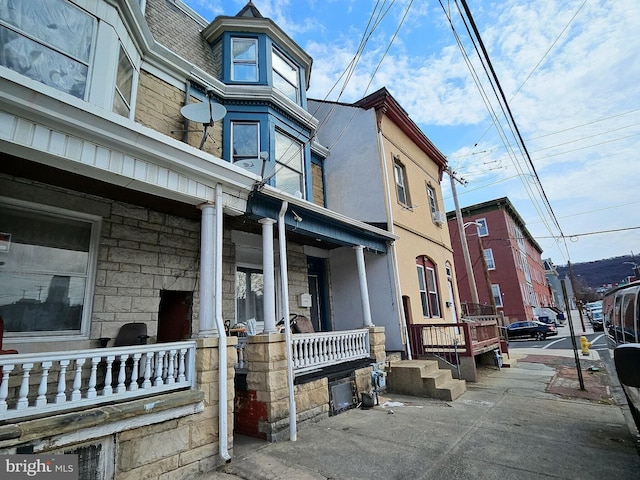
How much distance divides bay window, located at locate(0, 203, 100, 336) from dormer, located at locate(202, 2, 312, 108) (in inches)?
197

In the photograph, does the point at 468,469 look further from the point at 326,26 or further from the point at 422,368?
the point at 326,26

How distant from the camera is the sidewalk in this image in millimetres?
3580

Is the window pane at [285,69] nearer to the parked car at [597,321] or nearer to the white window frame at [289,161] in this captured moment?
the white window frame at [289,161]

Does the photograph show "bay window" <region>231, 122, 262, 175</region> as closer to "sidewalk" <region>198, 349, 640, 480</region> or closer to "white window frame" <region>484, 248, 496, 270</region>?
"sidewalk" <region>198, 349, 640, 480</region>

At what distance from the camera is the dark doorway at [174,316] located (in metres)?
5.82

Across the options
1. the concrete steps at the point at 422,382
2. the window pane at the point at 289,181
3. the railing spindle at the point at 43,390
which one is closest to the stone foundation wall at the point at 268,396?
the railing spindle at the point at 43,390

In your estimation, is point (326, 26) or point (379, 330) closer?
point (326, 26)

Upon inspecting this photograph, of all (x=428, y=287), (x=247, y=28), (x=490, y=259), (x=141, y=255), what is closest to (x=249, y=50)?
(x=247, y=28)

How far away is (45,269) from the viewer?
14.7 feet

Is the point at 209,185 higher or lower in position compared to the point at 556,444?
higher

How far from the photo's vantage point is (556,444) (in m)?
4.24

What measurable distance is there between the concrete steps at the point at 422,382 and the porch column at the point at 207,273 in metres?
4.74

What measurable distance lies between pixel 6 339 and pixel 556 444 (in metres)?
7.15

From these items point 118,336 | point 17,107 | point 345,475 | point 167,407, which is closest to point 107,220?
point 118,336
